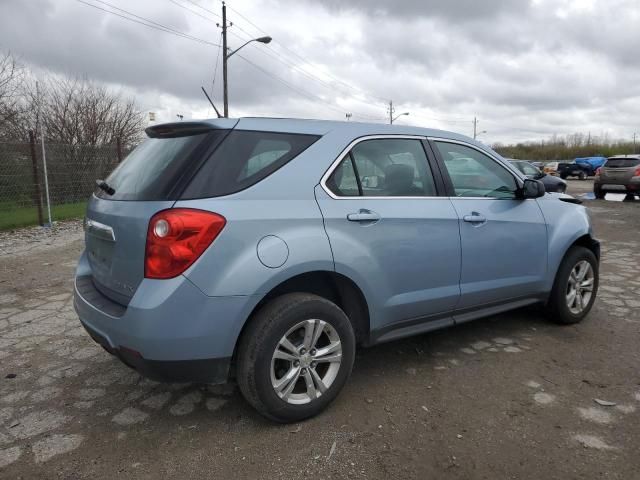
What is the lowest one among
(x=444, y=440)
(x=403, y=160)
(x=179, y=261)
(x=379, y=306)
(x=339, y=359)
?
(x=444, y=440)

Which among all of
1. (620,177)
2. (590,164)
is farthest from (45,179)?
(590,164)

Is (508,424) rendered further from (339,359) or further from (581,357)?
(581,357)

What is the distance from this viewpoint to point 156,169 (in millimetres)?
2592

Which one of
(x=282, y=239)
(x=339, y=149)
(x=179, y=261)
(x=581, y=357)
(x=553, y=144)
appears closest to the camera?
(x=179, y=261)

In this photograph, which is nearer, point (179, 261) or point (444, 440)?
point (179, 261)

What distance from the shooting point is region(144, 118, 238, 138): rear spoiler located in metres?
2.57

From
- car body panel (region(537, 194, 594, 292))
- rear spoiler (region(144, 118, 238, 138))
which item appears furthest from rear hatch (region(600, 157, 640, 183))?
rear spoiler (region(144, 118, 238, 138))

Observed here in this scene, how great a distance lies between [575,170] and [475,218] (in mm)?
37744

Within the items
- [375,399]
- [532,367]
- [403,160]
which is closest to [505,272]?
[532,367]

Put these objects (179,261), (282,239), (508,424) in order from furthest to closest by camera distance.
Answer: (508,424)
(282,239)
(179,261)

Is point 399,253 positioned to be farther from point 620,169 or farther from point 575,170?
point 575,170

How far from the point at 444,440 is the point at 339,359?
0.68 meters

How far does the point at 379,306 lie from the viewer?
293 cm

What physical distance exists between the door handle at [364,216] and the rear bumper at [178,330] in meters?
0.73
